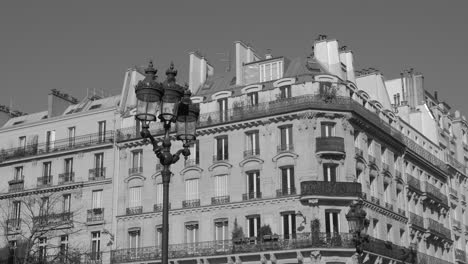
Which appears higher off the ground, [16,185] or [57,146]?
[57,146]

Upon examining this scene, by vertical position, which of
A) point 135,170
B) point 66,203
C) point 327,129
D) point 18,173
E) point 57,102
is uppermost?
point 57,102

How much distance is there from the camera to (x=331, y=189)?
137 ft

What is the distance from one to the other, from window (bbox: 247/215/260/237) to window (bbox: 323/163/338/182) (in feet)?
14.6

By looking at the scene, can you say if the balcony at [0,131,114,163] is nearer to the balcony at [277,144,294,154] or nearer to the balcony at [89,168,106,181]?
the balcony at [89,168,106,181]

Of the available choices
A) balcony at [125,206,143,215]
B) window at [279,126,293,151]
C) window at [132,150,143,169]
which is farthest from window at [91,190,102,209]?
window at [279,126,293,151]

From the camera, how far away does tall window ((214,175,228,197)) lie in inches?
1759

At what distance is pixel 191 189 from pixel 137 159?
4567mm

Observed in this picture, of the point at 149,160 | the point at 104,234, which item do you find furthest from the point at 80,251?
the point at 149,160

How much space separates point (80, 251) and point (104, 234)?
6.34 feet

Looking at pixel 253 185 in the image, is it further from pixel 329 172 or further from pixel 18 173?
pixel 18 173

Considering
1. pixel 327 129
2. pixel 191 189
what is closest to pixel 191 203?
pixel 191 189

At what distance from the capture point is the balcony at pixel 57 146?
49625 mm

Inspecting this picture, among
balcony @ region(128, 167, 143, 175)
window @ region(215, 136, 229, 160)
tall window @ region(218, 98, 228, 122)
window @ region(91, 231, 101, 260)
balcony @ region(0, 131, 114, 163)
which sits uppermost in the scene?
tall window @ region(218, 98, 228, 122)

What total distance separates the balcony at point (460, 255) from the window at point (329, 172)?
20.2 meters
